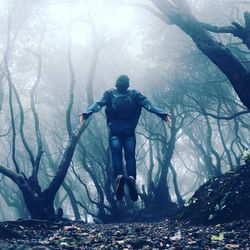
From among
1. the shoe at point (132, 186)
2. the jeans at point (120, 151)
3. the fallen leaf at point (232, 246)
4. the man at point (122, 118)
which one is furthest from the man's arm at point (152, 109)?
the fallen leaf at point (232, 246)

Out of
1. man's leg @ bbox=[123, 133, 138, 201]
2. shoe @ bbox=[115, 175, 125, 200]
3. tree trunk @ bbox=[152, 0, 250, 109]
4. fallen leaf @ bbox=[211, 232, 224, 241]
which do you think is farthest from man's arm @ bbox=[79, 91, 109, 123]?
fallen leaf @ bbox=[211, 232, 224, 241]

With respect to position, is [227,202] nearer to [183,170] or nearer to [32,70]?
[32,70]

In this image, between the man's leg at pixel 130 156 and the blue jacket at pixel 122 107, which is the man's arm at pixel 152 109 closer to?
the blue jacket at pixel 122 107

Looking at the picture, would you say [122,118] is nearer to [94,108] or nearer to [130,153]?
[94,108]

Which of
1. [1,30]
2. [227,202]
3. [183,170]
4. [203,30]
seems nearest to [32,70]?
[1,30]

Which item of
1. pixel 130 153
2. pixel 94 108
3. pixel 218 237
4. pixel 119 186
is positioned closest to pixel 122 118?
pixel 94 108

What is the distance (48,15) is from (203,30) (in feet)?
45.5

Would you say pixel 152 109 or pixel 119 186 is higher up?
pixel 152 109

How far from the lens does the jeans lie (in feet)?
28.0

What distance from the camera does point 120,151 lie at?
862 cm

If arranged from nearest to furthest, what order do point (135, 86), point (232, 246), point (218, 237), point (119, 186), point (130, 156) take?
point (232, 246) → point (218, 237) → point (119, 186) → point (130, 156) → point (135, 86)

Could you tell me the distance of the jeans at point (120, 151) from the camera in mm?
8539

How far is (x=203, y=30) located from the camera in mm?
10586

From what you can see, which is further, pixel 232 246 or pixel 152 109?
pixel 152 109
